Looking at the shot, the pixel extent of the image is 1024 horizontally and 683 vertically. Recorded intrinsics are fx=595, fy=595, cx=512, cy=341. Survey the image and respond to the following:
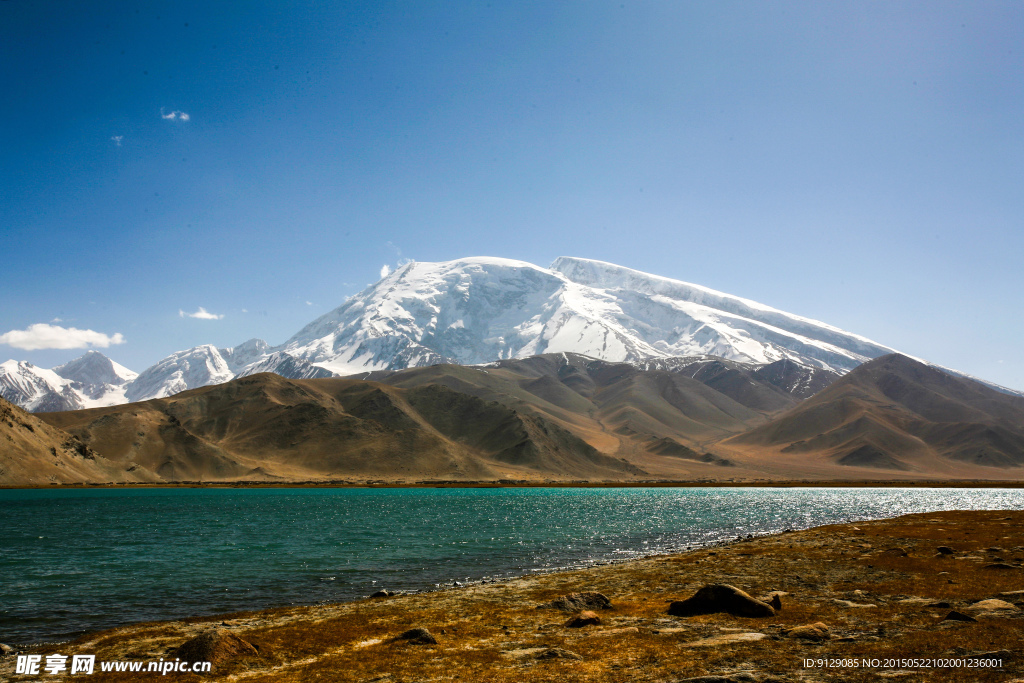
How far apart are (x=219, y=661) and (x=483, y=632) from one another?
9.97 metres

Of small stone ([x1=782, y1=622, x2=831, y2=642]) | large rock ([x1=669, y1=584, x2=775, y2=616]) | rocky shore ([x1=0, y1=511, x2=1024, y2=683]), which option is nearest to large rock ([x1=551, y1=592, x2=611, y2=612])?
rocky shore ([x1=0, y1=511, x2=1024, y2=683])

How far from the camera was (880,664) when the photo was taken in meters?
16.0

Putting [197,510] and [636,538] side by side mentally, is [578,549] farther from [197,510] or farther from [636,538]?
[197,510]

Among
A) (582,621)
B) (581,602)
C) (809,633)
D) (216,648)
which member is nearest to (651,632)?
(582,621)

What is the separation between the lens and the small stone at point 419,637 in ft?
77.1

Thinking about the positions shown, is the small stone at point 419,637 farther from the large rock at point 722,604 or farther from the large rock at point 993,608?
the large rock at point 993,608

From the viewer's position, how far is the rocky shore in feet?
55.9

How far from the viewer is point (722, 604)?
992 inches

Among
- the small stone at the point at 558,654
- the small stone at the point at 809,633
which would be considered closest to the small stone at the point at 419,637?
the small stone at the point at 558,654

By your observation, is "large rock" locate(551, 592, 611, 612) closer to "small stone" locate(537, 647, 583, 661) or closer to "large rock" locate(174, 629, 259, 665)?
"small stone" locate(537, 647, 583, 661)

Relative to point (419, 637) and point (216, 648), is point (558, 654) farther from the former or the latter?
point (216, 648)

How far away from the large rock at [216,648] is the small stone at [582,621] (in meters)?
12.3

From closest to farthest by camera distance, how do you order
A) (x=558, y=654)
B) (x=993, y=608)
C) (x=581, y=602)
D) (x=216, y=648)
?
(x=558, y=654) → (x=216, y=648) → (x=993, y=608) → (x=581, y=602)

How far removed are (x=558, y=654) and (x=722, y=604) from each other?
29.8 feet
